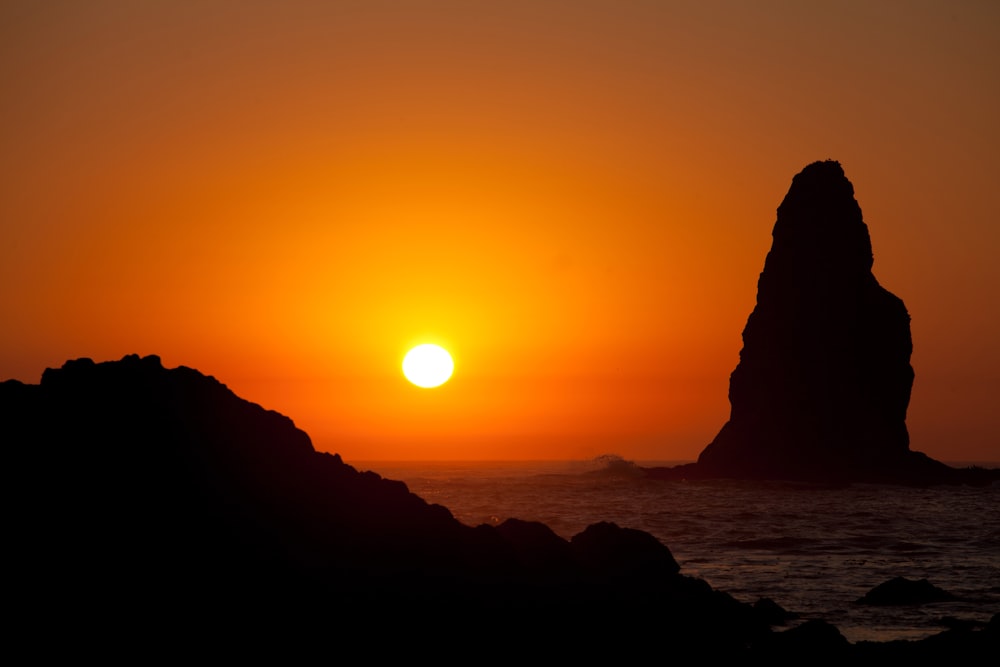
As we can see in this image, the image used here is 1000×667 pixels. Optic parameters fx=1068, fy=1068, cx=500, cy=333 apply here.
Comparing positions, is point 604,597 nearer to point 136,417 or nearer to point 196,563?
point 196,563

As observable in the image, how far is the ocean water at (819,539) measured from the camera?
32.6 metres

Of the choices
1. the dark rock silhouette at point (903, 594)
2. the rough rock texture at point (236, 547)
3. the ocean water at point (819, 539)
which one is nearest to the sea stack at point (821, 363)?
the ocean water at point (819, 539)

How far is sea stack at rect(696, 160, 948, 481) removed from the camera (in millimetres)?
131250

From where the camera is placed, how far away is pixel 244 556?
70.4ft

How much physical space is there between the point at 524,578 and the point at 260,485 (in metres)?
6.45

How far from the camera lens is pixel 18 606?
20.1 m

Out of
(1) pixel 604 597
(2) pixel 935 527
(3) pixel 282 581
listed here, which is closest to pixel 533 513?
(2) pixel 935 527

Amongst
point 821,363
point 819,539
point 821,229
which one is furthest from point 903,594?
point 821,229

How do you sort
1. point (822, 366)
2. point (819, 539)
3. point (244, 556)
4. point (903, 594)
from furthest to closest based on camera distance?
point (822, 366) → point (819, 539) → point (903, 594) → point (244, 556)

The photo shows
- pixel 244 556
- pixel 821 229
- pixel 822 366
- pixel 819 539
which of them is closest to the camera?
pixel 244 556

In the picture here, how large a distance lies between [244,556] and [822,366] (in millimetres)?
122348

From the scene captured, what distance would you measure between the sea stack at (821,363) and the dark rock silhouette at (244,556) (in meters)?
110

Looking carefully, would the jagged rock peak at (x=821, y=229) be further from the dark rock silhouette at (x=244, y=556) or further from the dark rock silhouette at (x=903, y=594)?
the dark rock silhouette at (x=244, y=556)

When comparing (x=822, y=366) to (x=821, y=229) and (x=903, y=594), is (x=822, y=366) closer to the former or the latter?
(x=821, y=229)
